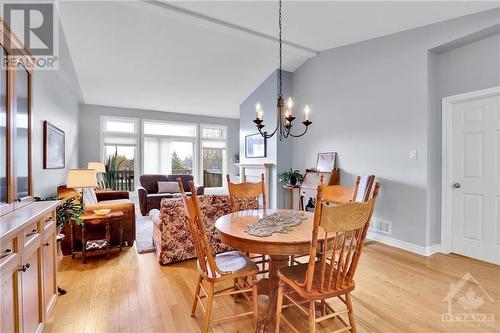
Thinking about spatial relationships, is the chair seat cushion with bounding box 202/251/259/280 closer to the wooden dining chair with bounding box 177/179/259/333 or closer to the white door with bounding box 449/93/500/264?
the wooden dining chair with bounding box 177/179/259/333

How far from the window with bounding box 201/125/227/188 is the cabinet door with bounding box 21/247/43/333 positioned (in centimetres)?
603

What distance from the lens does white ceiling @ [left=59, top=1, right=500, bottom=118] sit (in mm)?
3125

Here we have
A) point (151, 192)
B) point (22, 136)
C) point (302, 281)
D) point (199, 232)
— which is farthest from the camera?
point (151, 192)

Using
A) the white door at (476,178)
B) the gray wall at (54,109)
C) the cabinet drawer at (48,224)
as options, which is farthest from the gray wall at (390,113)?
the gray wall at (54,109)

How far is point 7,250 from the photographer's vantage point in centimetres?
119

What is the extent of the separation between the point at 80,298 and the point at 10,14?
7.85 feet

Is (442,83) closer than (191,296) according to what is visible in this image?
No

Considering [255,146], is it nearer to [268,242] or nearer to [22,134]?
[22,134]

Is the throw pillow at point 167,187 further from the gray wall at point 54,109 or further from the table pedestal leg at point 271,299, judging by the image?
the table pedestal leg at point 271,299

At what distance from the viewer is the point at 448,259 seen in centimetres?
305

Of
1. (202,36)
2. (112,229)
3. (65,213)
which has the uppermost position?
(202,36)

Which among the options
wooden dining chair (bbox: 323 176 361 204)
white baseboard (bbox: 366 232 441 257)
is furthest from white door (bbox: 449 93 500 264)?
wooden dining chair (bbox: 323 176 361 204)

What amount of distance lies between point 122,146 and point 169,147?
1208 millimetres

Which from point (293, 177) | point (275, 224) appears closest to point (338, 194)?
point (275, 224)
